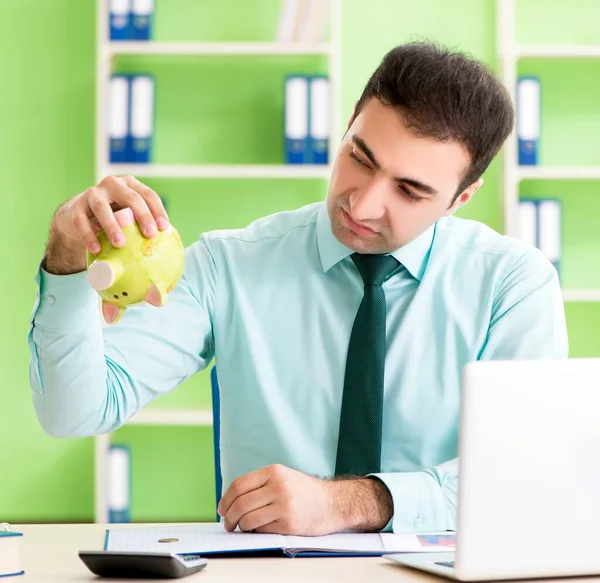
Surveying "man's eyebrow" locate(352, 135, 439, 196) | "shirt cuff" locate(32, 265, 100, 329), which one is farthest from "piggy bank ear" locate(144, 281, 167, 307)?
"man's eyebrow" locate(352, 135, 439, 196)

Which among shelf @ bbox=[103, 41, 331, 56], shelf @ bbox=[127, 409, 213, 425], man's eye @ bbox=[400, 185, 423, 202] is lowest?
shelf @ bbox=[127, 409, 213, 425]

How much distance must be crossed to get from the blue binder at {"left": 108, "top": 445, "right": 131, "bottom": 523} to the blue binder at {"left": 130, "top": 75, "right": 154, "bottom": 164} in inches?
42.9

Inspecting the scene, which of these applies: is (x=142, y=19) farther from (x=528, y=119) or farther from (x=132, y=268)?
(x=132, y=268)

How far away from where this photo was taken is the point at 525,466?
990 millimetres

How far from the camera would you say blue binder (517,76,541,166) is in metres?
3.38

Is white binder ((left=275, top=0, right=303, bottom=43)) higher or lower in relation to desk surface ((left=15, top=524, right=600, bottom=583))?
higher

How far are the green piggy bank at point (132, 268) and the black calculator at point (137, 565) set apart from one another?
11.4 inches

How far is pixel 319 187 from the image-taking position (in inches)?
145

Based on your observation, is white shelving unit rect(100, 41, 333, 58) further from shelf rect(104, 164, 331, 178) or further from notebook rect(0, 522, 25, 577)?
notebook rect(0, 522, 25, 577)

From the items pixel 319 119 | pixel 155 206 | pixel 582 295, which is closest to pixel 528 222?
pixel 582 295

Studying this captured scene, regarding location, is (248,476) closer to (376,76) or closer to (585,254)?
(376,76)

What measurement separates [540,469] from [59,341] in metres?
0.72

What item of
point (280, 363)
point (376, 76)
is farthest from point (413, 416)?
point (376, 76)

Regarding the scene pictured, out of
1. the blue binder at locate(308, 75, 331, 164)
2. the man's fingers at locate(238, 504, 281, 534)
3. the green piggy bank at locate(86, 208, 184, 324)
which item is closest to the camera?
the green piggy bank at locate(86, 208, 184, 324)
